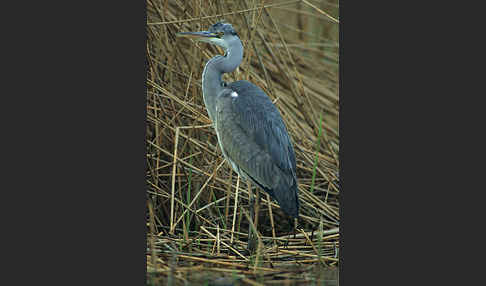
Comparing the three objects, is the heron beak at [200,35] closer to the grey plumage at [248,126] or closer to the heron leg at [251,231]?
the grey plumage at [248,126]

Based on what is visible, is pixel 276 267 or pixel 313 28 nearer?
pixel 276 267

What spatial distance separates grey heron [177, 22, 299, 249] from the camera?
639 cm

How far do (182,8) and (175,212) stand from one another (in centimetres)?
177

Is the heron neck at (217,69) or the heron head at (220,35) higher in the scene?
the heron head at (220,35)

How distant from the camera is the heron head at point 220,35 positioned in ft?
21.0

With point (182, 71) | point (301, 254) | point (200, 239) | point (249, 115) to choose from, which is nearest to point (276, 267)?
point (301, 254)

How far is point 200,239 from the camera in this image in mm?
6430

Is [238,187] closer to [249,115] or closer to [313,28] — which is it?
[249,115]

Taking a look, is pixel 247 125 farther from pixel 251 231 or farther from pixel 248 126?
pixel 251 231

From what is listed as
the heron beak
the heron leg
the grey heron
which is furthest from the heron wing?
the heron beak

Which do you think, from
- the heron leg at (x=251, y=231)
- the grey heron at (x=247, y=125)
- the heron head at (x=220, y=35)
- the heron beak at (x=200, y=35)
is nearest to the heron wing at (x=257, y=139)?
the grey heron at (x=247, y=125)

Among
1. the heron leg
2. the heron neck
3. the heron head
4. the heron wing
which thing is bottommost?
the heron leg

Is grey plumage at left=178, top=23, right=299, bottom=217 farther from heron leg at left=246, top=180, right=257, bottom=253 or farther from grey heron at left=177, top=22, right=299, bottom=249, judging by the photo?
heron leg at left=246, top=180, right=257, bottom=253

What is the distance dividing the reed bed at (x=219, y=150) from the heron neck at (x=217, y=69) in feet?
0.38
